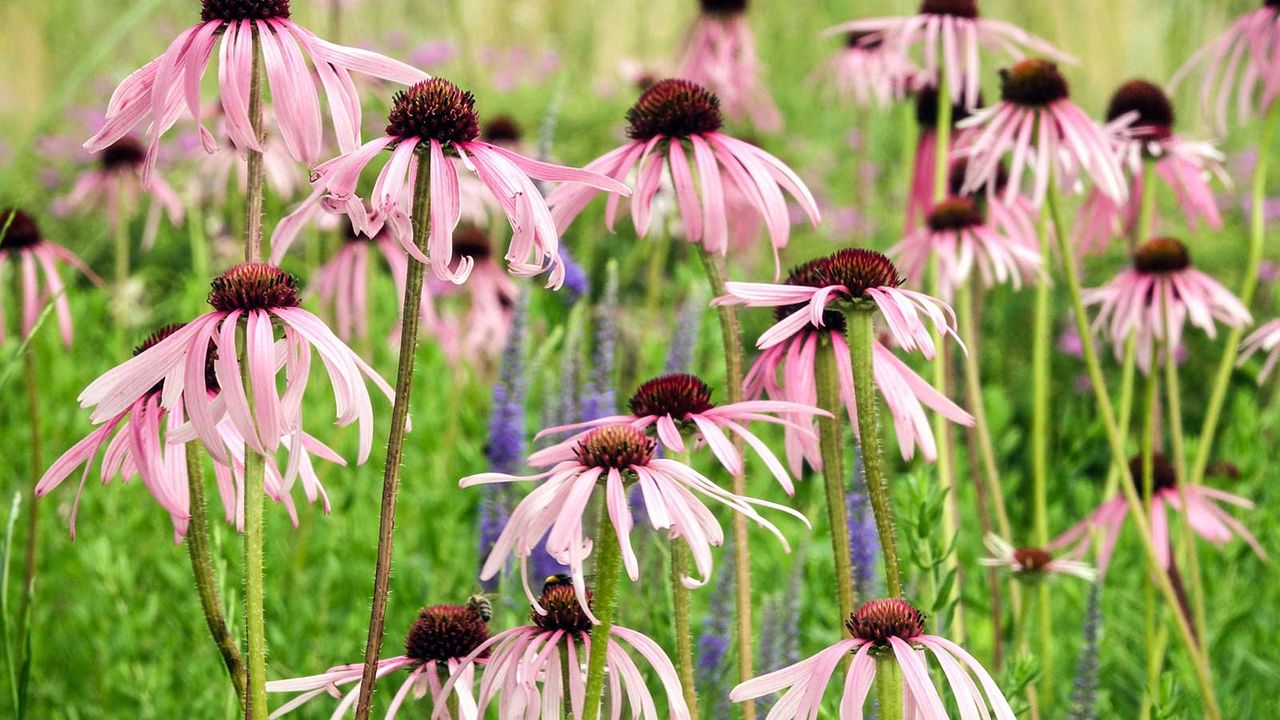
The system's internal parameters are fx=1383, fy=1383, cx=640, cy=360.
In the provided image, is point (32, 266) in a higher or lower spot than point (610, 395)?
higher

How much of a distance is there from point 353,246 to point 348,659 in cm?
113

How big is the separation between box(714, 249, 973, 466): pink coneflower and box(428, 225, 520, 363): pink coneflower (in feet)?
6.55

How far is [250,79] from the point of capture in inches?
44.8

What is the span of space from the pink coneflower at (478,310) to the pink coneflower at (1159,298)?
1503 mm

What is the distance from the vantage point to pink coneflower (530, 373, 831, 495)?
116 centimetres

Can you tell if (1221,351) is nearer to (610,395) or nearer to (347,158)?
(610,395)

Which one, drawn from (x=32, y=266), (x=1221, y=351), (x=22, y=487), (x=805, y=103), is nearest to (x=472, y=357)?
(x=22, y=487)

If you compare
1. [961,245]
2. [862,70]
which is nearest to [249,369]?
[961,245]

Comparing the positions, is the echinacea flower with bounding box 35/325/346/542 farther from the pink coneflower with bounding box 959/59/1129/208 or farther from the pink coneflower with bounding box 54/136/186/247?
the pink coneflower with bounding box 54/136/186/247

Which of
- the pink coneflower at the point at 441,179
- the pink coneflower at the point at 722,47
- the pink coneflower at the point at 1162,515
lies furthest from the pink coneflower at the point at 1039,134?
the pink coneflower at the point at 722,47

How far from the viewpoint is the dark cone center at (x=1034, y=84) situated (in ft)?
7.30

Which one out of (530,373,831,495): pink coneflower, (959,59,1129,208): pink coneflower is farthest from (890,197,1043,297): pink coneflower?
(530,373,831,495): pink coneflower

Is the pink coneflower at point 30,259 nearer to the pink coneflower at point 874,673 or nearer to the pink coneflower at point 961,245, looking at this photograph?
the pink coneflower at point 961,245

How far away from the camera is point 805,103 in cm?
898
